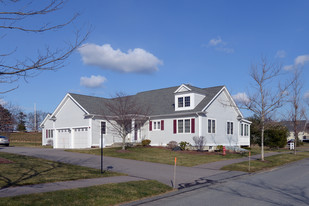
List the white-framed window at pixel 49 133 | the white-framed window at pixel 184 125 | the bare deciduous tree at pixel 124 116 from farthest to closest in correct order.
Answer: the white-framed window at pixel 49 133 → the white-framed window at pixel 184 125 → the bare deciduous tree at pixel 124 116

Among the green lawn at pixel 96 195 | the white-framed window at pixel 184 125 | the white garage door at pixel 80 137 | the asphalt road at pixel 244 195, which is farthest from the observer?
the white garage door at pixel 80 137

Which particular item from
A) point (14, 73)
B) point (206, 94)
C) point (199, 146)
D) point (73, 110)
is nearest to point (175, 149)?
point (199, 146)

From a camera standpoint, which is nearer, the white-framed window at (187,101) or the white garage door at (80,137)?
the white garage door at (80,137)

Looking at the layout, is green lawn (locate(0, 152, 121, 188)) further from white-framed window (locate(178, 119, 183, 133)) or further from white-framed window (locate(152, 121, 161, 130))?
white-framed window (locate(152, 121, 161, 130))

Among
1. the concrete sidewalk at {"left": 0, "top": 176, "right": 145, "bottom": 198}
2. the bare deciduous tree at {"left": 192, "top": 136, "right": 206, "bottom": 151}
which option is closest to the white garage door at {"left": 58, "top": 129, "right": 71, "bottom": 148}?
the bare deciduous tree at {"left": 192, "top": 136, "right": 206, "bottom": 151}

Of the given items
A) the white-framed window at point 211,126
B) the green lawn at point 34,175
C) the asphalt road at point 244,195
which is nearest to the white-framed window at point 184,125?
the white-framed window at point 211,126

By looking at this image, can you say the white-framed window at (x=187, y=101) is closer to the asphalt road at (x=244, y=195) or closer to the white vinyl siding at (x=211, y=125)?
the white vinyl siding at (x=211, y=125)

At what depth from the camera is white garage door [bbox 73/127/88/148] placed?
29.2 m

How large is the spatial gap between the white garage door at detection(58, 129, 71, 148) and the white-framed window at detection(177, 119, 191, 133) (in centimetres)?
1172

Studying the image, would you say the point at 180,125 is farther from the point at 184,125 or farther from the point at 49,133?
the point at 49,133

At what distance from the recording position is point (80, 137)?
2981 centimetres

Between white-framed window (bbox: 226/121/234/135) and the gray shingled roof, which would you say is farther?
white-framed window (bbox: 226/121/234/135)

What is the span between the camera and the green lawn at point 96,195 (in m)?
7.94

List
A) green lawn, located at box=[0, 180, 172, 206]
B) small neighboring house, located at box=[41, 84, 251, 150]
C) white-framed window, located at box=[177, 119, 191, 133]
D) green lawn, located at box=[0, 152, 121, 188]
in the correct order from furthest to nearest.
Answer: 1. white-framed window, located at box=[177, 119, 191, 133]
2. small neighboring house, located at box=[41, 84, 251, 150]
3. green lawn, located at box=[0, 152, 121, 188]
4. green lawn, located at box=[0, 180, 172, 206]
